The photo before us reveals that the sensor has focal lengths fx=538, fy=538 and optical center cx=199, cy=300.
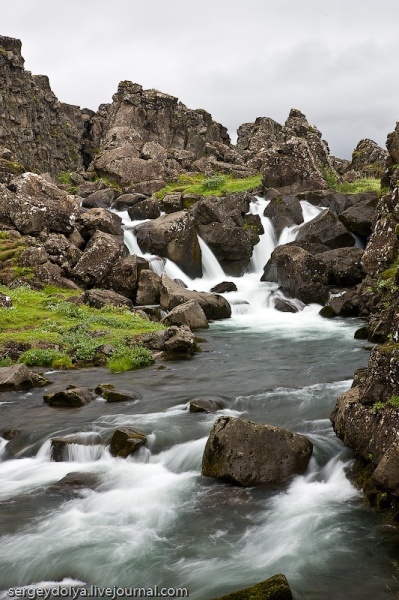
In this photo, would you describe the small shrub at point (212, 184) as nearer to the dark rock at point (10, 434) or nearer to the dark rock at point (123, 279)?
the dark rock at point (123, 279)

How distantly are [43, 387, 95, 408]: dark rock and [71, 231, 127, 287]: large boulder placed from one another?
591 inches

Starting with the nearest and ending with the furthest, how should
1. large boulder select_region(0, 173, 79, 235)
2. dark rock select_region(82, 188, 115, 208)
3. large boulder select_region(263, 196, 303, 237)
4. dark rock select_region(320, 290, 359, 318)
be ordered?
1. dark rock select_region(320, 290, 359, 318)
2. large boulder select_region(0, 173, 79, 235)
3. large boulder select_region(263, 196, 303, 237)
4. dark rock select_region(82, 188, 115, 208)

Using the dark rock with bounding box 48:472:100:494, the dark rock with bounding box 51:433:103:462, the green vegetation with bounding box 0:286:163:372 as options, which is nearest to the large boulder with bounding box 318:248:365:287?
the green vegetation with bounding box 0:286:163:372

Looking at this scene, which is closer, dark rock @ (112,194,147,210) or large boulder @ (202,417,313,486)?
large boulder @ (202,417,313,486)

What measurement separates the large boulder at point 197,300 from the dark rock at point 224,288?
3.26 metres

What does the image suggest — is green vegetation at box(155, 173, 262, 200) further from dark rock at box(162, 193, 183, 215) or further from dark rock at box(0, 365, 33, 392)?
dark rock at box(0, 365, 33, 392)

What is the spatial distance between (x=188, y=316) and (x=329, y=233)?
14819 mm

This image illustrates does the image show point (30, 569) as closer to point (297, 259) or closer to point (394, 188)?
point (394, 188)

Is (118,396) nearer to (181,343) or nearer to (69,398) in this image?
(69,398)

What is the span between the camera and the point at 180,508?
9375 mm

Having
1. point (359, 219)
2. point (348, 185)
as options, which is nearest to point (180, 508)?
point (359, 219)

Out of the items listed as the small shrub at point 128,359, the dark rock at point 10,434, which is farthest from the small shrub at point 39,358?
the dark rock at point 10,434

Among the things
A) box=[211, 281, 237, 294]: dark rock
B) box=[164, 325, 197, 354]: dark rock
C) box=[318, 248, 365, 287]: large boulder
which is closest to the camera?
box=[164, 325, 197, 354]: dark rock

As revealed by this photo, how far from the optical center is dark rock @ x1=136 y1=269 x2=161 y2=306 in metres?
28.5
